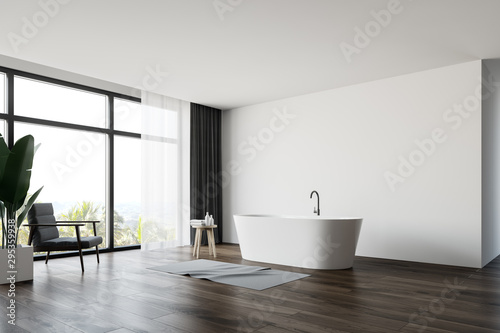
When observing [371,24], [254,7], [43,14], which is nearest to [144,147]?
[43,14]

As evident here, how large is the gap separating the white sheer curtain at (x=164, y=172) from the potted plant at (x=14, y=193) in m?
2.20

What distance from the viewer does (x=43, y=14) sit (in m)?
3.57

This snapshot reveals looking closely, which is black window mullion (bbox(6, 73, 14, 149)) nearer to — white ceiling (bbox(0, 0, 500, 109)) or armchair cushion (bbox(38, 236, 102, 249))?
white ceiling (bbox(0, 0, 500, 109))

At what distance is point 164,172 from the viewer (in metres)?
6.52

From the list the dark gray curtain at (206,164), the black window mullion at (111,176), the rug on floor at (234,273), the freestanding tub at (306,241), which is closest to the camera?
the rug on floor at (234,273)

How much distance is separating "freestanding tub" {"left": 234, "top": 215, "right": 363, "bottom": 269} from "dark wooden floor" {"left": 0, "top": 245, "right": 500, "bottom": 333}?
193 millimetres

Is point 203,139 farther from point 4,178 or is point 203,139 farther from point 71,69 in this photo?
point 4,178

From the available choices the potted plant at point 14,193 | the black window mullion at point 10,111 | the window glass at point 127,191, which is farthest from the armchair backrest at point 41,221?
the window glass at point 127,191

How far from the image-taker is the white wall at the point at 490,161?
15.9 ft

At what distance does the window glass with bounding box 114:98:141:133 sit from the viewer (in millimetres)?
6336

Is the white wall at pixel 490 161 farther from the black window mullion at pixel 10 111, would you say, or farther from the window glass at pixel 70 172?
the black window mullion at pixel 10 111

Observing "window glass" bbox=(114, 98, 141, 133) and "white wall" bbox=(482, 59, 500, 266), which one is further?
"window glass" bbox=(114, 98, 141, 133)

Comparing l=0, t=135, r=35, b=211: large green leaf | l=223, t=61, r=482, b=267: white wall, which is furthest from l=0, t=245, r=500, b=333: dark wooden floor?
l=0, t=135, r=35, b=211: large green leaf

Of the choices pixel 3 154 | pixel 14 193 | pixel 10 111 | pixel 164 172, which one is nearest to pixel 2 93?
pixel 10 111
